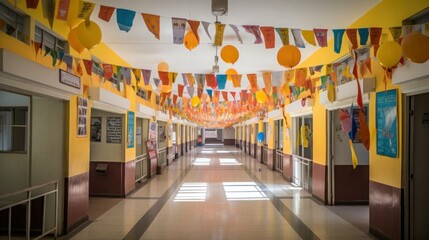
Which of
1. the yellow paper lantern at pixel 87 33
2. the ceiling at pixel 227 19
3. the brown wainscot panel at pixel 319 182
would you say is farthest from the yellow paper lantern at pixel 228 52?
the brown wainscot panel at pixel 319 182

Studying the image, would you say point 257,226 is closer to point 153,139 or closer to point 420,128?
point 420,128

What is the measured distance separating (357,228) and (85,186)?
488 cm

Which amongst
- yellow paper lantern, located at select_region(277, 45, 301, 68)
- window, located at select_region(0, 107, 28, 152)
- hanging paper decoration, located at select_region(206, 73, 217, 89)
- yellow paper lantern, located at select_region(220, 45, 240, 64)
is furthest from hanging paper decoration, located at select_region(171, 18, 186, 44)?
window, located at select_region(0, 107, 28, 152)

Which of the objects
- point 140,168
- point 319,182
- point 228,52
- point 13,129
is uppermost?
point 228,52

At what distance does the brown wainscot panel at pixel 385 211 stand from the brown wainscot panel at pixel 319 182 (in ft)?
6.24

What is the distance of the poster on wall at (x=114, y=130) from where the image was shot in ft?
25.3

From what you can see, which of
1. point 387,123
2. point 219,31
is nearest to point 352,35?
point 387,123

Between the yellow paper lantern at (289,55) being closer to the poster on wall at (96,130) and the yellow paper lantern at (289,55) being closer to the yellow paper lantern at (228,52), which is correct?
the yellow paper lantern at (228,52)

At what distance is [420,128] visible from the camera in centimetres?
417

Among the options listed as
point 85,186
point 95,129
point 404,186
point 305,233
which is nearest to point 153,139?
point 95,129

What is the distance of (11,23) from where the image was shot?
144 inches

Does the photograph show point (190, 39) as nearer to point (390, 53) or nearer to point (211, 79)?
point (211, 79)

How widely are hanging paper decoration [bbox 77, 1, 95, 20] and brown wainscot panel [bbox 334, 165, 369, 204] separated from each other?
19.1 ft

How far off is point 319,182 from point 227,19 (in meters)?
Answer: 4.40
